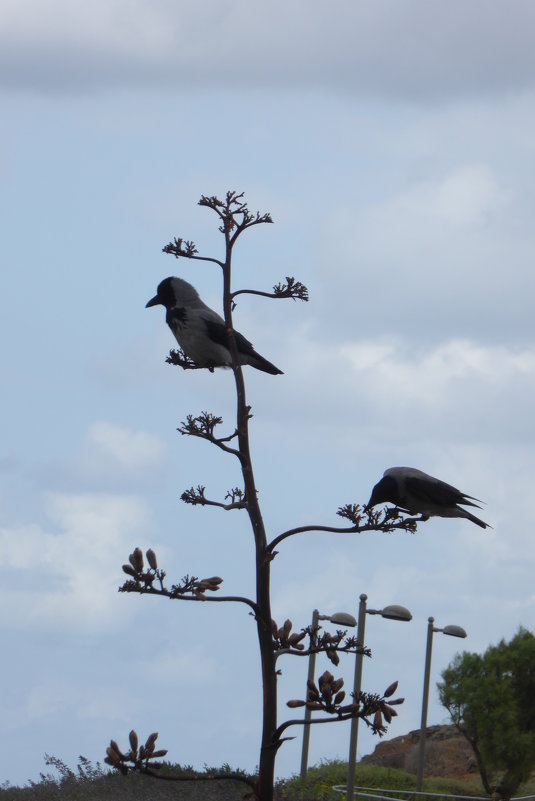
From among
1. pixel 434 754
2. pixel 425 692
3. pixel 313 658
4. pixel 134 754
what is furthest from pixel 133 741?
pixel 434 754

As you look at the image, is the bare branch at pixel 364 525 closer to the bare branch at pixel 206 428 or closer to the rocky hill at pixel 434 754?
the bare branch at pixel 206 428

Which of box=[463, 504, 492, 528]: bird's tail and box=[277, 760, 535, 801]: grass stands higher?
box=[463, 504, 492, 528]: bird's tail

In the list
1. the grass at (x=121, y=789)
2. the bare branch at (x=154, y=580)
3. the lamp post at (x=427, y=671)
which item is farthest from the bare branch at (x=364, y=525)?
the lamp post at (x=427, y=671)

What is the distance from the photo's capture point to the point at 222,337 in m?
9.47

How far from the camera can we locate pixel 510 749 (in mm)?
23016

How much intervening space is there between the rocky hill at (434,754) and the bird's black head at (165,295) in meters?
18.8

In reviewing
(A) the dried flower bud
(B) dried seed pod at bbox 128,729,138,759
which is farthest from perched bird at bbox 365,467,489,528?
(B) dried seed pod at bbox 128,729,138,759

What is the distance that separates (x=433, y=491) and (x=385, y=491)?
381 millimetres

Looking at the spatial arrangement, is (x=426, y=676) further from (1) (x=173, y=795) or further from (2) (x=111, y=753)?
(2) (x=111, y=753)

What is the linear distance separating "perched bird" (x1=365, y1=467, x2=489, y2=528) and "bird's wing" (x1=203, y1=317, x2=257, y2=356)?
147 cm

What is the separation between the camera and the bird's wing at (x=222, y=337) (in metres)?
9.47

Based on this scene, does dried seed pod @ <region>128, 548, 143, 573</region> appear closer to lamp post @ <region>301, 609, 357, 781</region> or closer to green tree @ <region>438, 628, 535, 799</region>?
lamp post @ <region>301, 609, 357, 781</region>

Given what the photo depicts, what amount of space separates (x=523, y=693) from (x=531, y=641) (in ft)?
3.58

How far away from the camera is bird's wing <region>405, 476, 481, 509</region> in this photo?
30.4 ft
